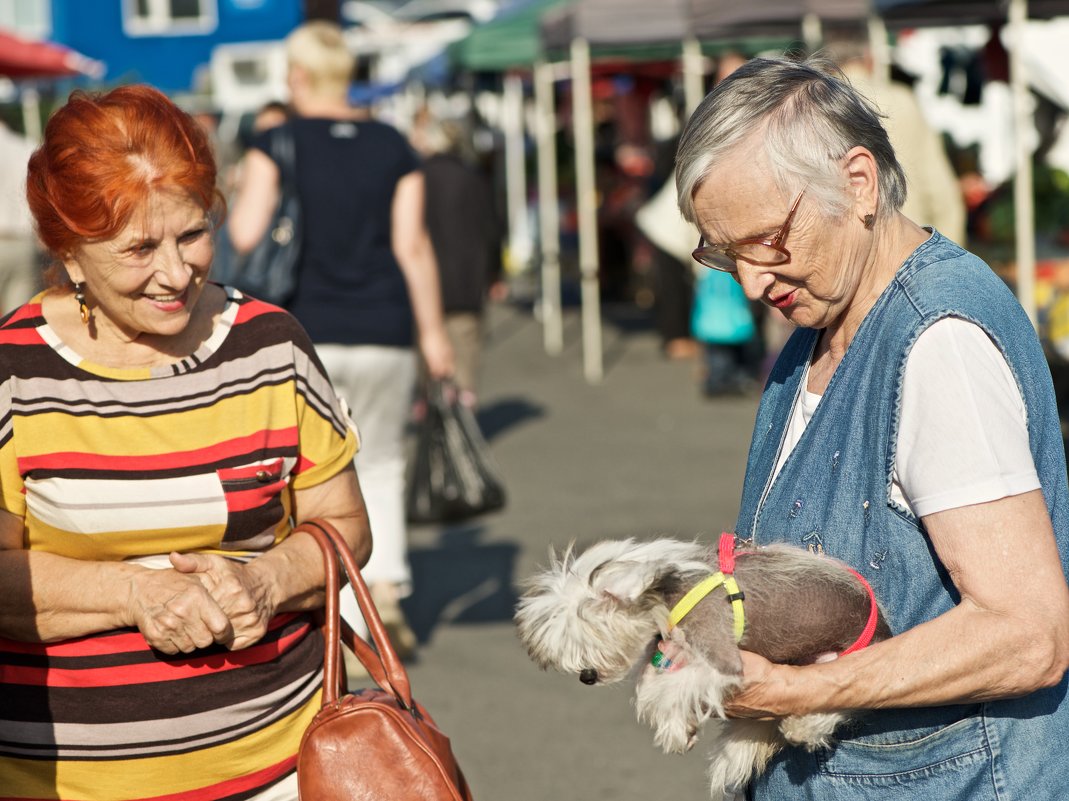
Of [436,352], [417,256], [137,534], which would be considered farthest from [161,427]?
[436,352]

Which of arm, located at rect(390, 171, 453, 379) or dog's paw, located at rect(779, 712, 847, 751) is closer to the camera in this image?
dog's paw, located at rect(779, 712, 847, 751)

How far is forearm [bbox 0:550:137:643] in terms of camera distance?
238 centimetres

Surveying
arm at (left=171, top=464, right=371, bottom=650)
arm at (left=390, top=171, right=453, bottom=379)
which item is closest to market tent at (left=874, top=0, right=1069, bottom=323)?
arm at (left=390, top=171, right=453, bottom=379)

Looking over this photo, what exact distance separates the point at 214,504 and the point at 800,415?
41.4 inches

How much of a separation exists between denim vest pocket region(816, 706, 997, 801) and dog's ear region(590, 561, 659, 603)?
0.41 meters

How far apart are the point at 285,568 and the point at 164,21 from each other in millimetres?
42047

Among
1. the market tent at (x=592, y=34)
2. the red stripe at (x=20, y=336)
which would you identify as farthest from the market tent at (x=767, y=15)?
the red stripe at (x=20, y=336)

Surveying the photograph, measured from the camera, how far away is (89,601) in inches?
93.7

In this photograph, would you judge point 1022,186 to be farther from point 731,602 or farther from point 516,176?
point 516,176

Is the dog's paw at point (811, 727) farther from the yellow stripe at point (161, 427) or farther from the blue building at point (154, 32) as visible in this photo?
the blue building at point (154, 32)

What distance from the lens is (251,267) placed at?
525cm

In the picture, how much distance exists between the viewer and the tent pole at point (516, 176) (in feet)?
64.3

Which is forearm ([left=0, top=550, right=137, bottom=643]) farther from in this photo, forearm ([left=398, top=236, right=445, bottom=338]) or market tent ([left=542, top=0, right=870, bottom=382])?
market tent ([left=542, top=0, right=870, bottom=382])

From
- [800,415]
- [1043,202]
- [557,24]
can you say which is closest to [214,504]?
[800,415]
